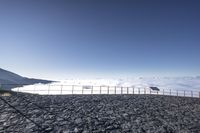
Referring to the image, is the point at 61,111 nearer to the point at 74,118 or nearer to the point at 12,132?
the point at 74,118

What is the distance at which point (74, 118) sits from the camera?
17.7 metres

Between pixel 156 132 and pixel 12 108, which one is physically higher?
pixel 12 108

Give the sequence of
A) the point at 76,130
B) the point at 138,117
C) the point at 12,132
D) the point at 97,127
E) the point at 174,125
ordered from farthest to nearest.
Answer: the point at 138,117 → the point at 174,125 → the point at 97,127 → the point at 76,130 → the point at 12,132

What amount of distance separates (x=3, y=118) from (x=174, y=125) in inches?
742

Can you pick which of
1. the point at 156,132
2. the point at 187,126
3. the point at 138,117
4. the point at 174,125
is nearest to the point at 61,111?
the point at 138,117

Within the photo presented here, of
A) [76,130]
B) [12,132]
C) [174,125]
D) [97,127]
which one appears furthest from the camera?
[174,125]

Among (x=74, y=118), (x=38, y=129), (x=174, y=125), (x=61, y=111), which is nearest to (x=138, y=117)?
(x=174, y=125)

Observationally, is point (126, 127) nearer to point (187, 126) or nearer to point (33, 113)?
point (187, 126)

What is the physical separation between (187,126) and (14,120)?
19.2 metres

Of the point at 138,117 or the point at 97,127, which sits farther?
the point at 138,117

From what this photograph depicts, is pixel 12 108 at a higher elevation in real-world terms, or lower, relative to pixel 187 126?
higher

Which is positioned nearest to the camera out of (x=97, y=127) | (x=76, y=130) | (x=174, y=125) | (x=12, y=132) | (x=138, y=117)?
(x=12, y=132)

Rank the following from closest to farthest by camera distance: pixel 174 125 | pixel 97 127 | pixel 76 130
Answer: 1. pixel 76 130
2. pixel 97 127
3. pixel 174 125

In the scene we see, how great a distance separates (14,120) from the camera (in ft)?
52.7
